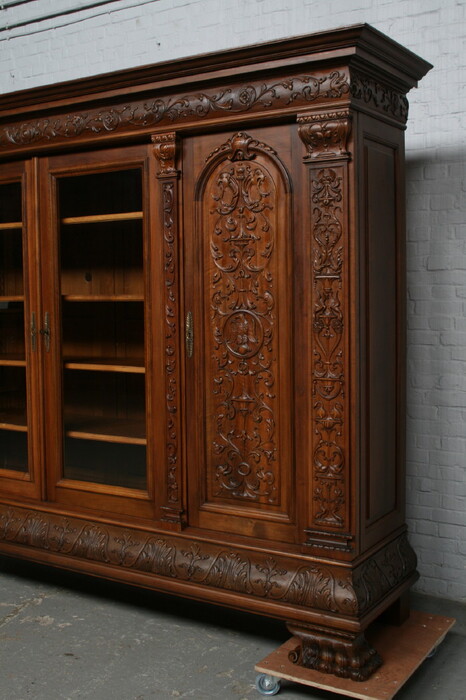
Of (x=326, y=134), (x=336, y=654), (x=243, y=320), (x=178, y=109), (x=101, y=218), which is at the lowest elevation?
(x=336, y=654)

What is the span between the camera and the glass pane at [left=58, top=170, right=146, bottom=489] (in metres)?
3.32

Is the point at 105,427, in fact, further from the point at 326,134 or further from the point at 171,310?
the point at 326,134

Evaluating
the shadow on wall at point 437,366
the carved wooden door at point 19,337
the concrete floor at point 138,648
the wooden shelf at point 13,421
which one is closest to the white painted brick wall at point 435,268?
the shadow on wall at point 437,366

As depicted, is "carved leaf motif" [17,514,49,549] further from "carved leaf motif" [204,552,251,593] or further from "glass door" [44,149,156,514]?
"carved leaf motif" [204,552,251,593]

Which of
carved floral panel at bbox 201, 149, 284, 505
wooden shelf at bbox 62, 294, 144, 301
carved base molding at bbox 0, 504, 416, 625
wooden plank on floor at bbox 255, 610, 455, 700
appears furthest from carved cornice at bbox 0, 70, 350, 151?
wooden plank on floor at bbox 255, 610, 455, 700

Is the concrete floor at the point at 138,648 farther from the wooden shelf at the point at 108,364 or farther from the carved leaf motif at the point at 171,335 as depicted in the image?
the wooden shelf at the point at 108,364

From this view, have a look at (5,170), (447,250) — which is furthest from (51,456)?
(447,250)

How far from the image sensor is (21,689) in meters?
2.82

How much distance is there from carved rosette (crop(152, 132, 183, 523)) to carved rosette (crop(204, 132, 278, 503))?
155 millimetres

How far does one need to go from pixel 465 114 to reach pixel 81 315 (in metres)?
1.85

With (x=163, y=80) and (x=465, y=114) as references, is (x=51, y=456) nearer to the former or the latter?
(x=163, y=80)

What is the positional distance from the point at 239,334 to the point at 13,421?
135 cm

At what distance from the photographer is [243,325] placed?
3006mm

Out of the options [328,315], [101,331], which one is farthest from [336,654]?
[101,331]
